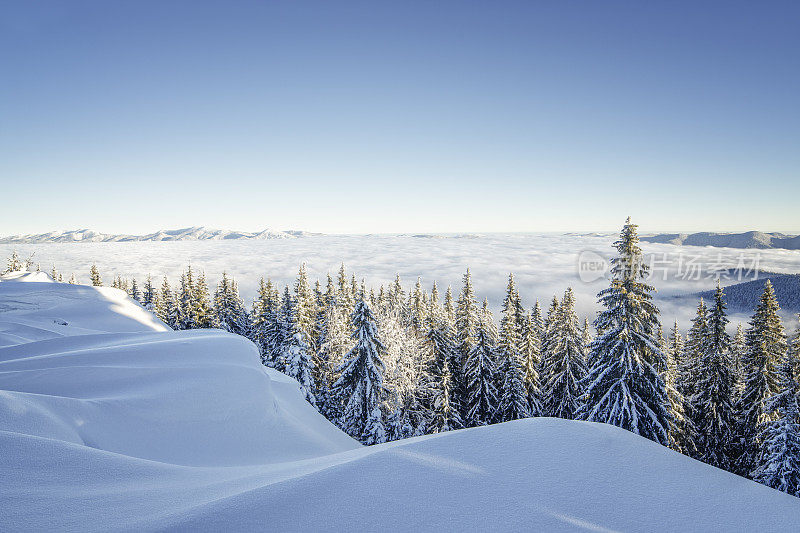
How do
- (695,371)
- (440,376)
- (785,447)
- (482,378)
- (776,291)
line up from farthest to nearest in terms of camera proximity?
(776,291) → (440,376) → (482,378) → (695,371) → (785,447)

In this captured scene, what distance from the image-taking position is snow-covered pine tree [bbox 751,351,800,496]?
15305 millimetres

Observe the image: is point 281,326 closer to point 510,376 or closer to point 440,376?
point 440,376

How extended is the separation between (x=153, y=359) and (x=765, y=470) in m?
24.3

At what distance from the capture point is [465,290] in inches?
1065

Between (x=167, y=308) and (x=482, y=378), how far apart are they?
37.5 meters

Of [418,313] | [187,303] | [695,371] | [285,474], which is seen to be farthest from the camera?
[418,313]

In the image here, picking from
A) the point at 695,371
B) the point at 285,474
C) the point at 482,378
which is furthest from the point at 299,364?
the point at 695,371

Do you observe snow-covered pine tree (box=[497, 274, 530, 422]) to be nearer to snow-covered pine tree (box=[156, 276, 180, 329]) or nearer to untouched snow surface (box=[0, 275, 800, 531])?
untouched snow surface (box=[0, 275, 800, 531])

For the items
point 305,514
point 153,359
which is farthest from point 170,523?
point 153,359

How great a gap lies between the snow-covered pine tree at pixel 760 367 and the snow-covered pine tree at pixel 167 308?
46676mm

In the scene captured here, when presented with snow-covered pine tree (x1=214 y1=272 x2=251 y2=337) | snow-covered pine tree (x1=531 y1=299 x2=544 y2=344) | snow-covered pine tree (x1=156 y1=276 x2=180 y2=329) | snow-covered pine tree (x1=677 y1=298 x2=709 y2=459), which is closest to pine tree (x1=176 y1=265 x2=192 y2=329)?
snow-covered pine tree (x1=156 y1=276 x2=180 y2=329)

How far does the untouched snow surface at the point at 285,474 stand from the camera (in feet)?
8.94

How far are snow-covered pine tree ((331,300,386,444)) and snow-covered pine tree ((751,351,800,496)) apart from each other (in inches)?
718

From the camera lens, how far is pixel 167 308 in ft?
135
